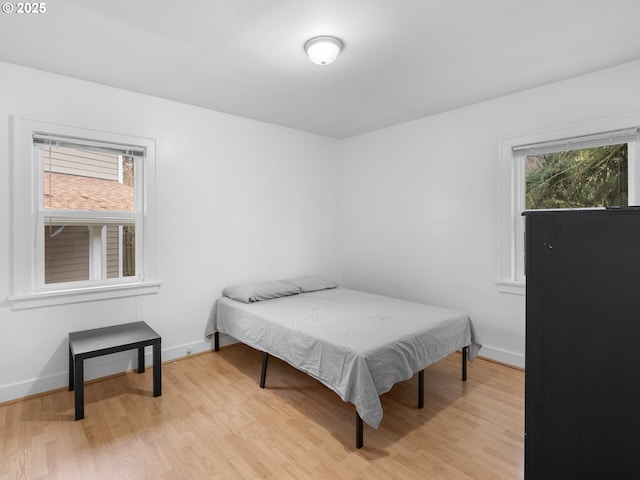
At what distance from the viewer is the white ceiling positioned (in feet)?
6.08

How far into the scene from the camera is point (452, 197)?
3523 millimetres

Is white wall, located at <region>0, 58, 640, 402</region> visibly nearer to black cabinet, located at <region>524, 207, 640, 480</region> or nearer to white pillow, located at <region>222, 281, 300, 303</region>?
white pillow, located at <region>222, 281, 300, 303</region>

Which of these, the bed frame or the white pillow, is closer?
the bed frame

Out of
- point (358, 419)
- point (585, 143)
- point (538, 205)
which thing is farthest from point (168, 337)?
point (585, 143)

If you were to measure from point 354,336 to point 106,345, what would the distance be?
1753 millimetres

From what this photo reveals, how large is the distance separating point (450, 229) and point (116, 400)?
3289mm

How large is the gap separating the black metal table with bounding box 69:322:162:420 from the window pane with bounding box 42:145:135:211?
1.03 meters

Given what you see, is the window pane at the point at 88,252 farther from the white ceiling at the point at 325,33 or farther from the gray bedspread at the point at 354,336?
the white ceiling at the point at 325,33

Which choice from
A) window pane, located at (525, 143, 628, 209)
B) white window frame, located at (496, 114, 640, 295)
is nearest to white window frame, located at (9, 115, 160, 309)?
white window frame, located at (496, 114, 640, 295)

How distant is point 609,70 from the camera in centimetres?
256

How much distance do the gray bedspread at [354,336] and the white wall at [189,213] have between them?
18.6 inches

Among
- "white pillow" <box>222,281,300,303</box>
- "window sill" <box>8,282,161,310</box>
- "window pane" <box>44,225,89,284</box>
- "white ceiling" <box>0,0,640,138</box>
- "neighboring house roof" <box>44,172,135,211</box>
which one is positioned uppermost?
"white ceiling" <box>0,0,640,138</box>

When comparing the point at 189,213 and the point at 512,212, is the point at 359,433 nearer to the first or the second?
the point at 512,212

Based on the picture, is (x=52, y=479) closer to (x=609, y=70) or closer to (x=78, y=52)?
(x=78, y=52)
